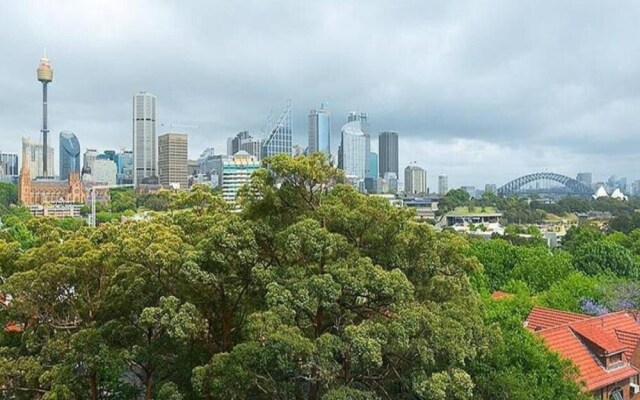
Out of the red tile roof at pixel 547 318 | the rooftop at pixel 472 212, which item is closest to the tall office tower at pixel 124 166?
the rooftop at pixel 472 212

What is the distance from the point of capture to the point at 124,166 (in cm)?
18212

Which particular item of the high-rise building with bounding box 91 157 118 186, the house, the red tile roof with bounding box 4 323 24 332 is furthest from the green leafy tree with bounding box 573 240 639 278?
the high-rise building with bounding box 91 157 118 186

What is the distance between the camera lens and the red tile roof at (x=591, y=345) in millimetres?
16234

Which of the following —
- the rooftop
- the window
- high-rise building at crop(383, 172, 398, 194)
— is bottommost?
the window

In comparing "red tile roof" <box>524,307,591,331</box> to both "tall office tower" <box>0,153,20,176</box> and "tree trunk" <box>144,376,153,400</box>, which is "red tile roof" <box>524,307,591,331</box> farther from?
"tall office tower" <box>0,153,20,176</box>

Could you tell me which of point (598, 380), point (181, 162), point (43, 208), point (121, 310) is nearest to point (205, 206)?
point (121, 310)

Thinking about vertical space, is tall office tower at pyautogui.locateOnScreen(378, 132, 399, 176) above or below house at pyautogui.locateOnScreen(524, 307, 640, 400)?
above

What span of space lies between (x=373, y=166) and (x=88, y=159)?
81230 millimetres

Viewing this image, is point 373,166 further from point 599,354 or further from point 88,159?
point 599,354

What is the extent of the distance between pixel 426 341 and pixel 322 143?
137811 millimetres

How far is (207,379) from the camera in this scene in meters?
9.84

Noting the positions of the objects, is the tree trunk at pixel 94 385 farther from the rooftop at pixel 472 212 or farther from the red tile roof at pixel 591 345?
the rooftop at pixel 472 212

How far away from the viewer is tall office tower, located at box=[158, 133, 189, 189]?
139125 millimetres

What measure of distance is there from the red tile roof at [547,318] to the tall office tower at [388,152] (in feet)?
518
